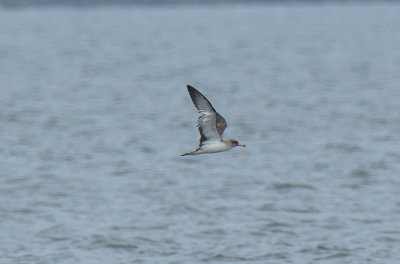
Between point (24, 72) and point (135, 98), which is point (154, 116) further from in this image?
point (24, 72)

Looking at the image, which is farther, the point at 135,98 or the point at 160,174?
the point at 135,98

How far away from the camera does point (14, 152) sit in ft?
Answer: 109

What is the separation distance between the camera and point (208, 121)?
1577 centimetres

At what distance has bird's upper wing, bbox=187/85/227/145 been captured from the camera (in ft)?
50.3

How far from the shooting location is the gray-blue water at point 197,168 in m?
21.2

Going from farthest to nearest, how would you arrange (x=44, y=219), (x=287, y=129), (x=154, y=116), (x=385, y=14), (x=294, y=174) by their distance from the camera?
1. (x=385, y=14)
2. (x=154, y=116)
3. (x=287, y=129)
4. (x=294, y=174)
5. (x=44, y=219)

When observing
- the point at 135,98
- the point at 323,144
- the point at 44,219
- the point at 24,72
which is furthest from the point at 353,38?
the point at 44,219

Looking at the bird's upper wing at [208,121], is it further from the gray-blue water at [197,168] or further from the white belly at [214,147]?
the gray-blue water at [197,168]

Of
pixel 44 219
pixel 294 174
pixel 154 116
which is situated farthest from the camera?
pixel 154 116

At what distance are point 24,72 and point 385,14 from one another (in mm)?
127863

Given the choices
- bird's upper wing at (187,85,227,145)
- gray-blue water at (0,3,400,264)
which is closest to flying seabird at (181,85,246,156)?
bird's upper wing at (187,85,227,145)

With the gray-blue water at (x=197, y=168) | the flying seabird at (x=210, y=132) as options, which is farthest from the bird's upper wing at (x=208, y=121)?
the gray-blue water at (x=197, y=168)

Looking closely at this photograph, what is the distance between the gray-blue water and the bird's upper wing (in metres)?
4.63

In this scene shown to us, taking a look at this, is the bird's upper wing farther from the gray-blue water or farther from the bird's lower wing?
the gray-blue water
